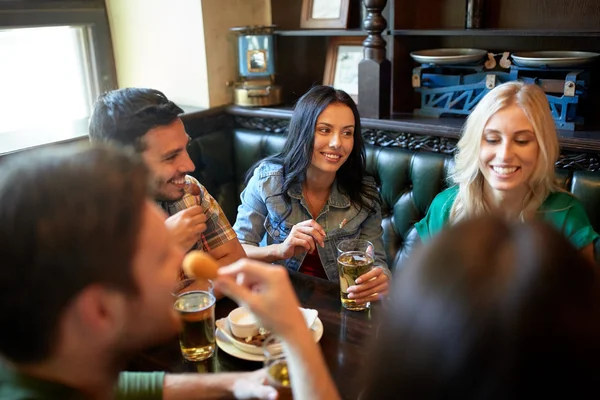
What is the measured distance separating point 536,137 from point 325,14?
1384 mm

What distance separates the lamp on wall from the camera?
266cm

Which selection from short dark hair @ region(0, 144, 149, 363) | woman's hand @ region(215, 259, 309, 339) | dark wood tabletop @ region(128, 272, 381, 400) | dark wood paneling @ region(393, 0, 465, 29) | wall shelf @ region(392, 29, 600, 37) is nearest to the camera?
short dark hair @ region(0, 144, 149, 363)

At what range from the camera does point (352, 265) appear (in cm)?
143

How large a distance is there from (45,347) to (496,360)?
0.59 meters

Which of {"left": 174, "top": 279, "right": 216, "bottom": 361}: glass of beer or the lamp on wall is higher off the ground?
the lamp on wall

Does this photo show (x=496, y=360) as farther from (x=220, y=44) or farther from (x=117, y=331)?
(x=220, y=44)

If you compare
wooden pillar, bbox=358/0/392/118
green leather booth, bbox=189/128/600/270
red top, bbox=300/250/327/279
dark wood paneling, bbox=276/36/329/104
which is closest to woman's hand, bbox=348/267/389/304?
red top, bbox=300/250/327/279

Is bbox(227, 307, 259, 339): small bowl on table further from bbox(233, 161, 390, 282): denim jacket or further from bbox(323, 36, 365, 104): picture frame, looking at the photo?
bbox(323, 36, 365, 104): picture frame

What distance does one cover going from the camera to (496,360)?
23.9 inches

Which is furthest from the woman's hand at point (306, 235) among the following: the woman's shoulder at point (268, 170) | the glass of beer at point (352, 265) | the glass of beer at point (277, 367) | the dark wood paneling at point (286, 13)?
the dark wood paneling at point (286, 13)

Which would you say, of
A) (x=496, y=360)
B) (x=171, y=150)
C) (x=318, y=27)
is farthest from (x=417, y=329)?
(x=318, y=27)

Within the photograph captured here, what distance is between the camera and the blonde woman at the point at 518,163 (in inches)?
66.5

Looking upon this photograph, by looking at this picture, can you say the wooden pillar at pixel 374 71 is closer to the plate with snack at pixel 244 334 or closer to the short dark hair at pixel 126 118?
the short dark hair at pixel 126 118

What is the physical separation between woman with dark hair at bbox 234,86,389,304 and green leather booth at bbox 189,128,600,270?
218 millimetres
